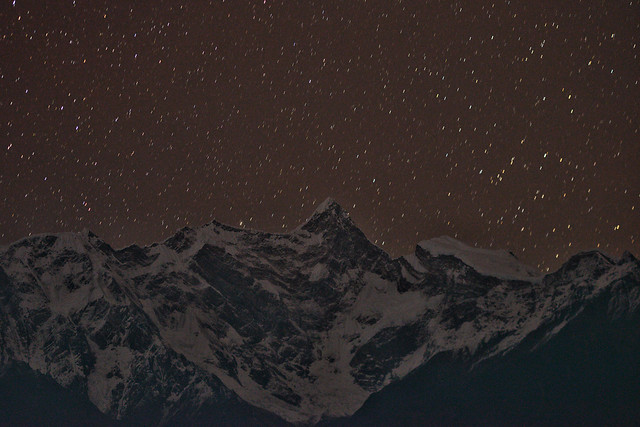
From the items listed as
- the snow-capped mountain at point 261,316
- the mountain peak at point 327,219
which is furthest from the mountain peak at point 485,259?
the mountain peak at point 327,219

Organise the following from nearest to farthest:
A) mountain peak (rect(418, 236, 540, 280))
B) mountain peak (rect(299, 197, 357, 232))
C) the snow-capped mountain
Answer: the snow-capped mountain
mountain peak (rect(418, 236, 540, 280))
mountain peak (rect(299, 197, 357, 232))

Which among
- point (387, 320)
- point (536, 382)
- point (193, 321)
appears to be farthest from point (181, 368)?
point (536, 382)

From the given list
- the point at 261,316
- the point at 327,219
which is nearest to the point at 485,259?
the point at 327,219

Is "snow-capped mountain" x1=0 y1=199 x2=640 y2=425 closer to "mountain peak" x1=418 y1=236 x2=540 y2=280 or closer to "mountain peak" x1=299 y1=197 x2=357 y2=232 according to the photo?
"mountain peak" x1=418 y1=236 x2=540 y2=280

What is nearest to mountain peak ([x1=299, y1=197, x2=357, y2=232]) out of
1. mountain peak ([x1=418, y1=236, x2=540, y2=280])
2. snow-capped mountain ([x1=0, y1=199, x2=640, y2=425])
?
snow-capped mountain ([x1=0, y1=199, x2=640, y2=425])

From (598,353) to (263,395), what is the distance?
150 feet

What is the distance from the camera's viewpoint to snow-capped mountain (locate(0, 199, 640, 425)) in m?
96.4

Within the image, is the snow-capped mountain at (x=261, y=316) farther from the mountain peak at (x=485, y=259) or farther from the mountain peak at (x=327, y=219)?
the mountain peak at (x=327, y=219)

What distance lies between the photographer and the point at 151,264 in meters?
110

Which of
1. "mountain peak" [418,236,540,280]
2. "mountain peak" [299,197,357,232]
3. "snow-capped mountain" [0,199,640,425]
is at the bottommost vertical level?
"snow-capped mountain" [0,199,640,425]

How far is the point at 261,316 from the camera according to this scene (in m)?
115

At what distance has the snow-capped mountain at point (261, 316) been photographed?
9644 cm

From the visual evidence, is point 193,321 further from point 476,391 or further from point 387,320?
point 476,391

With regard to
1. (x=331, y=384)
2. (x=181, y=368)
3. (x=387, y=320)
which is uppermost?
(x=387, y=320)
